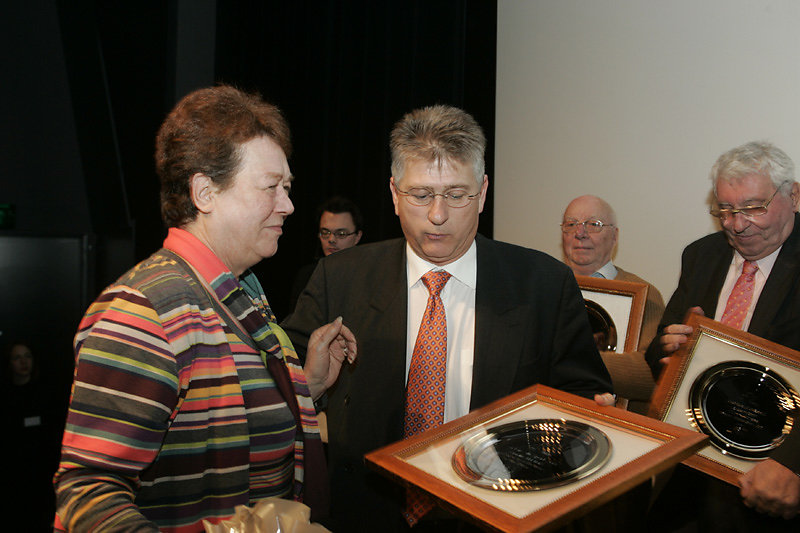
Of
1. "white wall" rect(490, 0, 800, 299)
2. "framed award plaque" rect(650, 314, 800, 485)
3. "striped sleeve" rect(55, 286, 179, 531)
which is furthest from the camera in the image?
"white wall" rect(490, 0, 800, 299)

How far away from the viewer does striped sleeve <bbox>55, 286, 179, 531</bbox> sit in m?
0.95

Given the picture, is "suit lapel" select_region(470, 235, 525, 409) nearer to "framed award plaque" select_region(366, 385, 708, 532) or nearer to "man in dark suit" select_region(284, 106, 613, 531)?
"man in dark suit" select_region(284, 106, 613, 531)

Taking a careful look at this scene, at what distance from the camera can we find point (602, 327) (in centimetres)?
230

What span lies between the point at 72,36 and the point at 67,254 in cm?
225

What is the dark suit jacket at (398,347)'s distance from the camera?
5.27 feet

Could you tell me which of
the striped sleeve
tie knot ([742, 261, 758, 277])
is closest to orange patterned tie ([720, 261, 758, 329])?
tie knot ([742, 261, 758, 277])

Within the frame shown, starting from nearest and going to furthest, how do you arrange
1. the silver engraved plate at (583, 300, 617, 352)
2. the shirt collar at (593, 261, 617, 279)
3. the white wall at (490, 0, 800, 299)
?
1. the silver engraved plate at (583, 300, 617, 352)
2. the white wall at (490, 0, 800, 299)
3. the shirt collar at (593, 261, 617, 279)

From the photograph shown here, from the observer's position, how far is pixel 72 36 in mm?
5254

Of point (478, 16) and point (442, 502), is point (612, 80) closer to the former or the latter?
point (478, 16)

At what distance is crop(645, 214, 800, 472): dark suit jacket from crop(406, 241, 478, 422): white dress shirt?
2.46 feet

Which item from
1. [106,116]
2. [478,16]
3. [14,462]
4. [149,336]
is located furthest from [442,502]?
[106,116]

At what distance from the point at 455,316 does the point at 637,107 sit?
209cm

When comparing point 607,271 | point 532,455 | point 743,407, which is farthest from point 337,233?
point 532,455

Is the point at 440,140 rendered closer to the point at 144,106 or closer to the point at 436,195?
the point at 436,195
